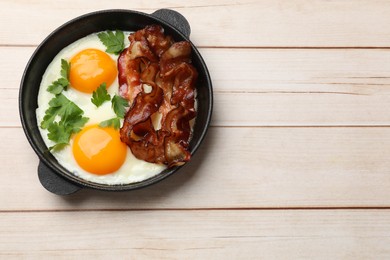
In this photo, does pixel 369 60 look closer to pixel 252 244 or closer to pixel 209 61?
pixel 209 61

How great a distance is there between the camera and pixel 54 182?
2.06 m

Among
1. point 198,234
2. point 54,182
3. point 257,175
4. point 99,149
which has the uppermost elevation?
point 99,149

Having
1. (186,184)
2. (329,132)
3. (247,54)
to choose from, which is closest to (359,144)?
Answer: (329,132)

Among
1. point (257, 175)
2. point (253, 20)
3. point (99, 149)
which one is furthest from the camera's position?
point (253, 20)

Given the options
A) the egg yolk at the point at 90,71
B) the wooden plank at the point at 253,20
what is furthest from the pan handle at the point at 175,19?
the egg yolk at the point at 90,71

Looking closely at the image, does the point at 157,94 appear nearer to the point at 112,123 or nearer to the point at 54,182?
the point at 112,123

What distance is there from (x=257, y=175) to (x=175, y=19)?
73 cm

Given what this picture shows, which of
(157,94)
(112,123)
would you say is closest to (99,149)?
(112,123)

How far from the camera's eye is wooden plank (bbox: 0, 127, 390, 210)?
2230 mm

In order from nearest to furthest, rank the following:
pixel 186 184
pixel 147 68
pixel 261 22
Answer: pixel 147 68, pixel 186 184, pixel 261 22

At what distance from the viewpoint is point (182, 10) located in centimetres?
240

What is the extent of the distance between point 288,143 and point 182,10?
28.9 inches

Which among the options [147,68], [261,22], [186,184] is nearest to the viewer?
[147,68]

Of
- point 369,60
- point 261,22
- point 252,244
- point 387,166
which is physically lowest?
point 252,244
